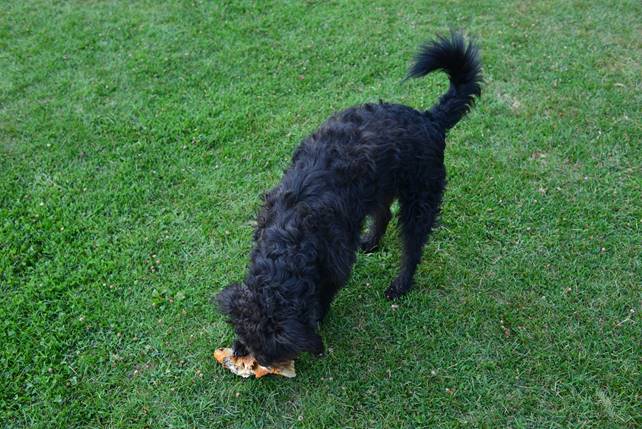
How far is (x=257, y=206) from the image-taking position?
462 cm

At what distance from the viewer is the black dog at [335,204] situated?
9.32ft

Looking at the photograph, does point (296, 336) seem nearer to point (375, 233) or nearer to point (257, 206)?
point (375, 233)

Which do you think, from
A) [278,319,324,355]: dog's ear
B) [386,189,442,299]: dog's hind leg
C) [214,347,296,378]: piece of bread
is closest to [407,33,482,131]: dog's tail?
[386,189,442,299]: dog's hind leg

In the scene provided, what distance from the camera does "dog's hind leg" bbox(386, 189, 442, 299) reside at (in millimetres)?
3695

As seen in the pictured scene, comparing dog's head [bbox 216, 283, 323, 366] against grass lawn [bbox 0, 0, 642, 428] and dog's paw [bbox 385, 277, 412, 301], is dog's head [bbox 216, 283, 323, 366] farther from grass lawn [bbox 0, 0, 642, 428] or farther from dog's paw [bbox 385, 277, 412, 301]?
dog's paw [bbox 385, 277, 412, 301]

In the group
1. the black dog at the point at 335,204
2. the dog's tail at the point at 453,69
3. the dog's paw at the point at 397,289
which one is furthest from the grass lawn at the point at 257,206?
the dog's tail at the point at 453,69

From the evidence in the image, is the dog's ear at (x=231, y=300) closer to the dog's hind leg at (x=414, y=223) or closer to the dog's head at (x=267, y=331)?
the dog's head at (x=267, y=331)

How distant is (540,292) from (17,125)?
19.0 ft

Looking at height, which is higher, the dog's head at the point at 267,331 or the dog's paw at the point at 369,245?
the dog's head at the point at 267,331

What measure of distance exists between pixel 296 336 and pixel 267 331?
6.6 inches

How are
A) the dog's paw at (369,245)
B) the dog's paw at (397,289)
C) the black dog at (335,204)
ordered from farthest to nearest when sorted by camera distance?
the dog's paw at (369,245) → the dog's paw at (397,289) → the black dog at (335,204)

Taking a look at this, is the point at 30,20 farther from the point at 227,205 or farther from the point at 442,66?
the point at 442,66

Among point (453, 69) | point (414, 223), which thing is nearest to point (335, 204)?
point (414, 223)

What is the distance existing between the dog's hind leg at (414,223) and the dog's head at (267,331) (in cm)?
129
